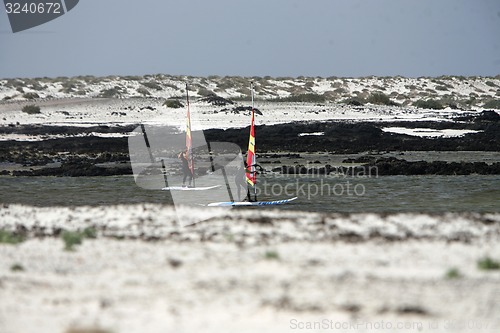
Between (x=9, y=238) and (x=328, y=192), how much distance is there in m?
13.6

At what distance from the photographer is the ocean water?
2245cm

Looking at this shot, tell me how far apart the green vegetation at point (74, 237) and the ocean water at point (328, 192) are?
8117mm

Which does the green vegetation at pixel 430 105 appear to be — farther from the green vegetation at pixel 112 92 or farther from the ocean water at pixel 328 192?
the ocean water at pixel 328 192

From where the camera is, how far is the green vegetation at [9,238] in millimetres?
13484

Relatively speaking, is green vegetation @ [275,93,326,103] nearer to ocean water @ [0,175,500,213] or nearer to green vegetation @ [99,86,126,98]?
green vegetation @ [99,86,126,98]

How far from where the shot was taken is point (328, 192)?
25922 millimetres

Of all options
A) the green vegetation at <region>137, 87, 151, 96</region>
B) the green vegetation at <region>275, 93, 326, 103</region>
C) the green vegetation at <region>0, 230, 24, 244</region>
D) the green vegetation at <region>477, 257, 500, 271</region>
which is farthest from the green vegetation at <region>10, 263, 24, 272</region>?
the green vegetation at <region>137, 87, 151, 96</region>

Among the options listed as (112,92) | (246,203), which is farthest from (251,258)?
(112,92)

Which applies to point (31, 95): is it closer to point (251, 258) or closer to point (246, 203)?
point (246, 203)

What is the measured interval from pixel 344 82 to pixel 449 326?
81.1 metres

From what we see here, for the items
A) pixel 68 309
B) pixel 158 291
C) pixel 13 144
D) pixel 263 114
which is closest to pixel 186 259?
pixel 158 291

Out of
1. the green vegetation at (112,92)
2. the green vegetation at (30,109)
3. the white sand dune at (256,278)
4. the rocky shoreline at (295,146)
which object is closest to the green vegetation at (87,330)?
the white sand dune at (256,278)

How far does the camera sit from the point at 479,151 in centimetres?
4153

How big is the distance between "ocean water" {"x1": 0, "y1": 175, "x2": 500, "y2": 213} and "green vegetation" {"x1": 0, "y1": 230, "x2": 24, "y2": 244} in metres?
8.41
